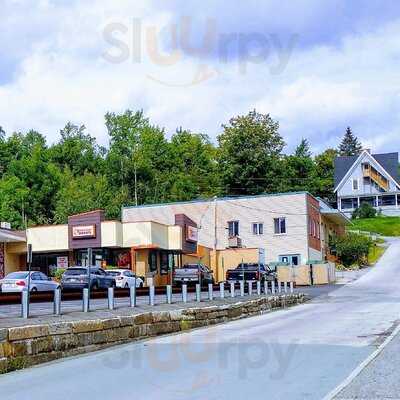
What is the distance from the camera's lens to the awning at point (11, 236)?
49.3 meters

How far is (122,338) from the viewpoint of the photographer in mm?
15039

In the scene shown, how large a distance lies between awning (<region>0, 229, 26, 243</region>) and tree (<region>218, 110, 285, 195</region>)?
38.0 metres

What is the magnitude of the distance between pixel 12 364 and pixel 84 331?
2.31 meters

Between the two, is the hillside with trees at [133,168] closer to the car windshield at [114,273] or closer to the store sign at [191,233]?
the store sign at [191,233]

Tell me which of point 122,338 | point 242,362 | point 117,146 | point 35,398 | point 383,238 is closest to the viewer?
point 35,398

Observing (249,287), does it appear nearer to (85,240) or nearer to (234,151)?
(85,240)

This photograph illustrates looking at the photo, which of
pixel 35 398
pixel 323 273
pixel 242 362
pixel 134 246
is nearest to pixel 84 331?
pixel 242 362

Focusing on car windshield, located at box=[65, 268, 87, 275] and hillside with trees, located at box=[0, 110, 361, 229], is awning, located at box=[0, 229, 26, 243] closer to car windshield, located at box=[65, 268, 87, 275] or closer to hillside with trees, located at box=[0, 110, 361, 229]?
car windshield, located at box=[65, 268, 87, 275]

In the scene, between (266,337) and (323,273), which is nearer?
(266,337)

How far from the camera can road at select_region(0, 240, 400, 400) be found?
9.77m

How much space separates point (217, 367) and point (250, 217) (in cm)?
5060

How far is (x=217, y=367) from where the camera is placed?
38.8 feet

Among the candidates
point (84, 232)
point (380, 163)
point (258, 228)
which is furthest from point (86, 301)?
point (380, 163)

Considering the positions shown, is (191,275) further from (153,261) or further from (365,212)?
(365,212)
